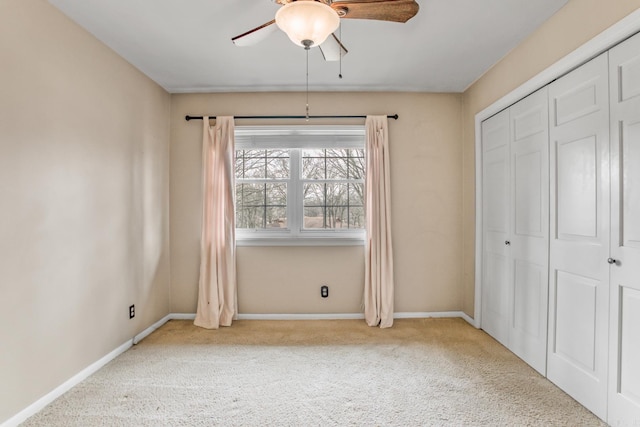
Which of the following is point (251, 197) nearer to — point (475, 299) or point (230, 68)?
point (230, 68)

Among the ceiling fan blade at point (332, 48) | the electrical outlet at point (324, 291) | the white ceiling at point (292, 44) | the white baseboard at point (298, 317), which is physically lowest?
the white baseboard at point (298, 317)

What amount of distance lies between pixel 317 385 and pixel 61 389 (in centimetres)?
166

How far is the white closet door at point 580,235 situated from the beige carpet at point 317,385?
0.18 m

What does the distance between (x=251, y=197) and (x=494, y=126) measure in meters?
2.54

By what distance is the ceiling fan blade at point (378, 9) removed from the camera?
1539 mm

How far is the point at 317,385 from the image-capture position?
87.6 inches

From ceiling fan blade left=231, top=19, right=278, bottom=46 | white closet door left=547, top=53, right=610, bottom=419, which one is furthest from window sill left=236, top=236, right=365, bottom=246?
ceiling fan blade left=231, top=19, right=278, bottom=46

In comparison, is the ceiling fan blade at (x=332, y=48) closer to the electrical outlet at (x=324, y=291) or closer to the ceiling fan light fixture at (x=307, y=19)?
the ceiling fan light fixture at (x=307, y=19)

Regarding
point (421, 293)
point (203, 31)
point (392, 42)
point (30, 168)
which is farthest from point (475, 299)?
point (30, 168)

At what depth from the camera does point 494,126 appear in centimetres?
297

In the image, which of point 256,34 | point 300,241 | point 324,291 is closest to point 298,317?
point 324,291

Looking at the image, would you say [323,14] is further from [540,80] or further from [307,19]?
[540,80]

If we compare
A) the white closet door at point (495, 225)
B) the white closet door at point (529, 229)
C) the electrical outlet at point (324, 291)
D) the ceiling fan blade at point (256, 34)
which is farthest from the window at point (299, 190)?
the ceiling fan blade at point (256, 34)

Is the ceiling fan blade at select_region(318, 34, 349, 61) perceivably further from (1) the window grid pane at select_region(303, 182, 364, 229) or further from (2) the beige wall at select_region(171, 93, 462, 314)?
(1) the window grid pane at select_region(303, 182, 364, 229)
